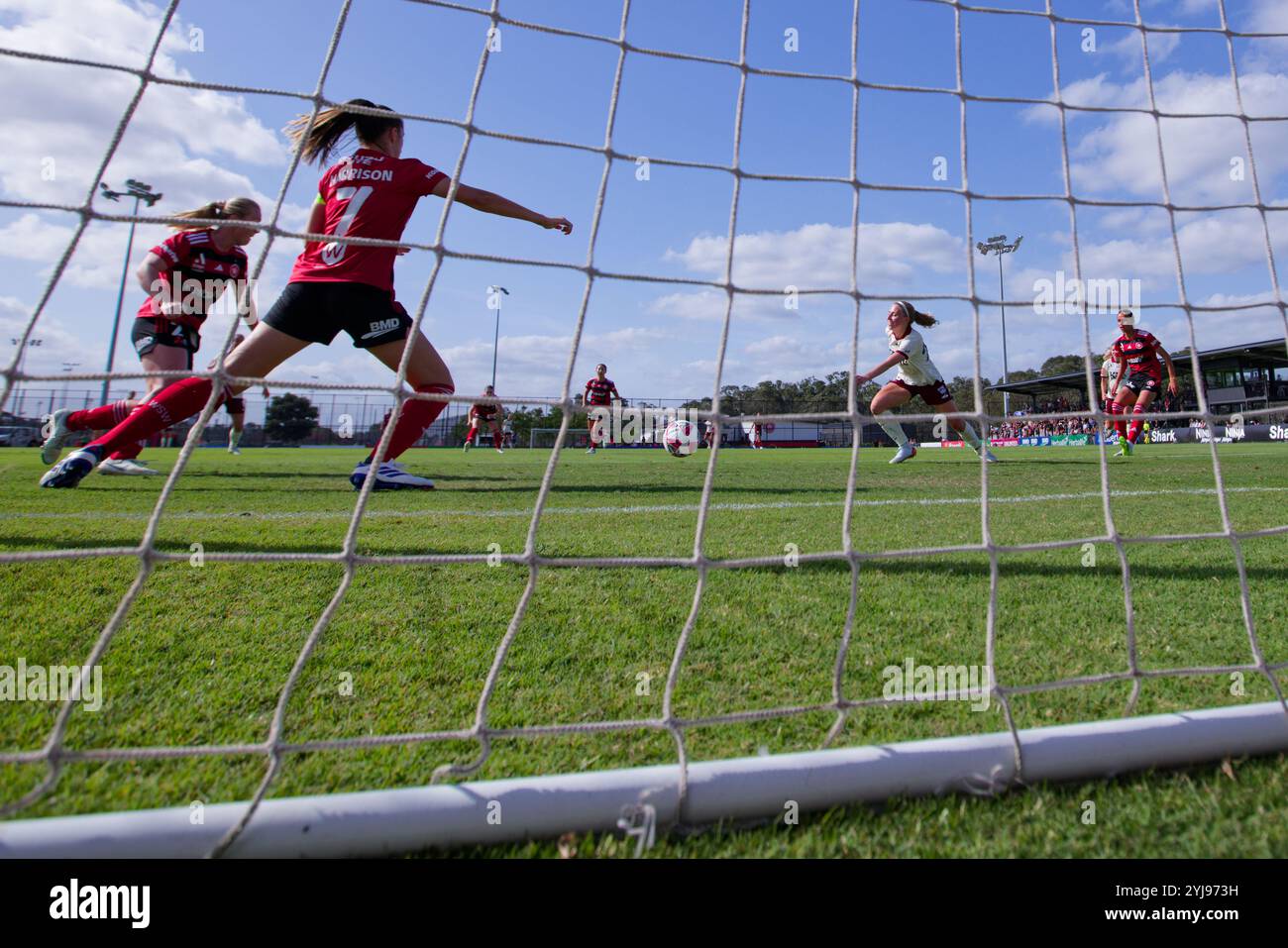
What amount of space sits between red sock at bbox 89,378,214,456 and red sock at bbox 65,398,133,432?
493 millimetres

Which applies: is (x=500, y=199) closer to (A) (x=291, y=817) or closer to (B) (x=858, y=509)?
(A) (x=291, y=817)

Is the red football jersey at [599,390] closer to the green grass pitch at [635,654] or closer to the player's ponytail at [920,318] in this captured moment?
the player's ponytail at [920,318]

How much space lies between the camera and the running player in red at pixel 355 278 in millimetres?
2947

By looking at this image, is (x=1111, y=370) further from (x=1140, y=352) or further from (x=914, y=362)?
(x=914, y=362)

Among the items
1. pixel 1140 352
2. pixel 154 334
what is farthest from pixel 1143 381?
pixel 154 334

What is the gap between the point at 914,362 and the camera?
7918 millimetres

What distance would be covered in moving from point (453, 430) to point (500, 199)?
3562 centimetres

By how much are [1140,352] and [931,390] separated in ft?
11.0

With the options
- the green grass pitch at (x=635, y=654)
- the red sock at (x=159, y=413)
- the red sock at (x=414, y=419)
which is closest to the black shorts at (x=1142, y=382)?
the green grass pitch at (x=635, y=654)

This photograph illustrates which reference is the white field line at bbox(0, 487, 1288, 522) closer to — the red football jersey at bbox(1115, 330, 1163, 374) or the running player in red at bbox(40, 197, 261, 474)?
the running player in red at bbox(40, 197, 261, 474)

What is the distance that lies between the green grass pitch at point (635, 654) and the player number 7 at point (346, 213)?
3.97 feet

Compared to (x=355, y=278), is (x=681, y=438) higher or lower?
higher

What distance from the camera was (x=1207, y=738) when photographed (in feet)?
4.16

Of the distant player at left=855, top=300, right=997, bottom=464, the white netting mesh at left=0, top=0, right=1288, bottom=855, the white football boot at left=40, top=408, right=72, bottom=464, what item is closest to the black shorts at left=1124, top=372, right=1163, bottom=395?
the distant player at left=855, top=300, right=997, bottom=464
